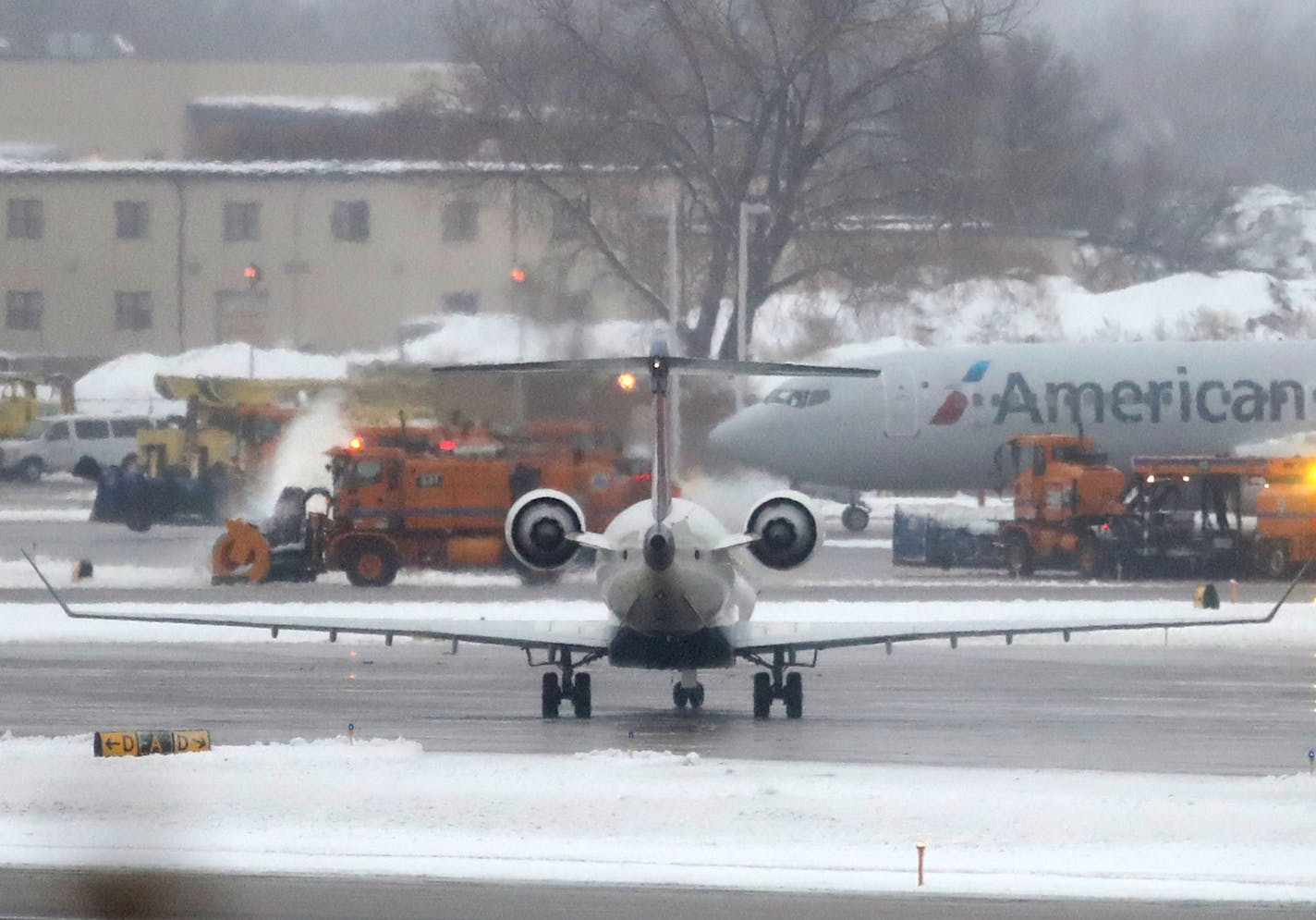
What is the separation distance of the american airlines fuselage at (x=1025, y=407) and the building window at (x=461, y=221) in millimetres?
6004

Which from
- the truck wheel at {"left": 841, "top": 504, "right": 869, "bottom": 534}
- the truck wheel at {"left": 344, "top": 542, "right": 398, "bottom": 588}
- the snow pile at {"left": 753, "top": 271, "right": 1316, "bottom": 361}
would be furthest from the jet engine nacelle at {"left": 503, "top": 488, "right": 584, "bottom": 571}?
the snow pile at {"left": 753, "top": 271, "right": 1316, "bottom": 361}

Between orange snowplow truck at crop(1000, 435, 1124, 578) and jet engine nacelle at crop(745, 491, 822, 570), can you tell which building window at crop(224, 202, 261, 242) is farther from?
jet engine nacelle at crop(745, 491, 822, 570)

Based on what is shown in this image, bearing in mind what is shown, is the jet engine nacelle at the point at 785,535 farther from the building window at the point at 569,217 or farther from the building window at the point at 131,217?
the building window at the point at 569,217

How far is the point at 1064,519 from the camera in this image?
3997 cm

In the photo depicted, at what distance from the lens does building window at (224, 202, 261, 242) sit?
42.3 meters

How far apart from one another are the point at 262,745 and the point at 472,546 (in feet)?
66.9

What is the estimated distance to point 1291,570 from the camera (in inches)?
1519

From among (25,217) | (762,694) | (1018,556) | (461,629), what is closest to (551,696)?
(461,629)

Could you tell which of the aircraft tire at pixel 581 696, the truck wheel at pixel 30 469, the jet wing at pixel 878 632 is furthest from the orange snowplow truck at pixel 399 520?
the truck wheel at pixel 30 469

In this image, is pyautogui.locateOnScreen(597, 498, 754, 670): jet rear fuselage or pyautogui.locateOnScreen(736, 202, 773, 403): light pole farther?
pyautogui.locateOnScreen(736, 202, 773, 403): light pole

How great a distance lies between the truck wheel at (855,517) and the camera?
5006cm

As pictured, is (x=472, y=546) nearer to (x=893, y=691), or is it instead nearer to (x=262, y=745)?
(x=893, y=691)

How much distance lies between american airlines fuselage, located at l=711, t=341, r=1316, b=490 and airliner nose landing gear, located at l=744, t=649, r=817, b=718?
79.6ft

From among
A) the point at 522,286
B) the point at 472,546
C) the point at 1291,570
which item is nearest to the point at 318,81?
the point at 522,286
